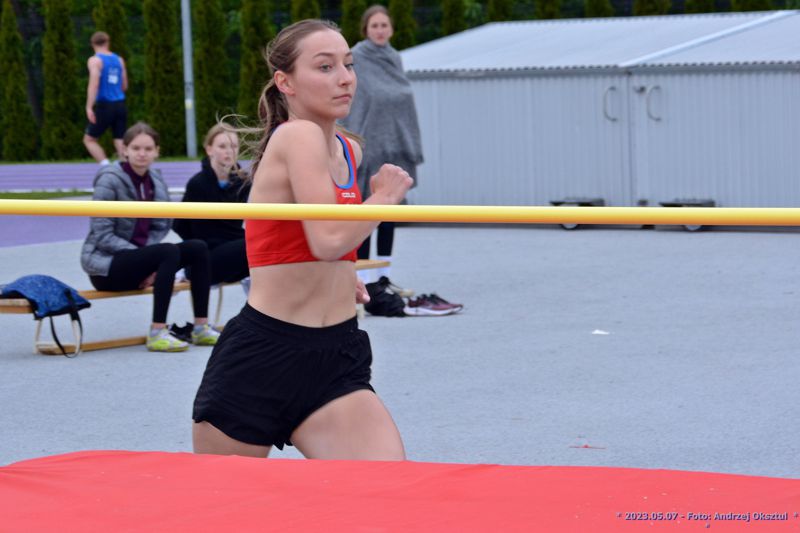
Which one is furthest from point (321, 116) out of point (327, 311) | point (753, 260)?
point (753, 260)

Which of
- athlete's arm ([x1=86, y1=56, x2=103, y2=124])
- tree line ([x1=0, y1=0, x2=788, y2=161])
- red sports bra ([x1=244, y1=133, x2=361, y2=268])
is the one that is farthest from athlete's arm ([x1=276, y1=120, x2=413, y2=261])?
tree line ([x1=0, y1=0, x2=788, y2=161])

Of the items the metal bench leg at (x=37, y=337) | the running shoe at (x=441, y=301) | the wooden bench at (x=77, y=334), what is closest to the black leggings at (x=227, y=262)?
the wooden bench at (x=77, y=334)

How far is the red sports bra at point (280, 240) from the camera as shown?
3752 millimetres

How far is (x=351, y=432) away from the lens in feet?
12.3

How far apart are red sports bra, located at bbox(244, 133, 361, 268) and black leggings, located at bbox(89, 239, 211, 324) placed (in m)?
4.51

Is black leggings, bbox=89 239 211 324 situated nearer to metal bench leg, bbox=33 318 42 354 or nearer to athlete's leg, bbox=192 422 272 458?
metal bench leg, bbox=33 318 42 354

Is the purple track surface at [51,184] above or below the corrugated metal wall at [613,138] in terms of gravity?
below

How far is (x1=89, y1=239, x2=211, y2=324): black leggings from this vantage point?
27.1ft

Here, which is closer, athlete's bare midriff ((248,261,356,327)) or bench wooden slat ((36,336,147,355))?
athlete's bare midriff ((248,261,356,327))

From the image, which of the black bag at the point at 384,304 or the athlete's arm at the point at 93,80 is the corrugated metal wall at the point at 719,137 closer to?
the black bag at the point at 384,304

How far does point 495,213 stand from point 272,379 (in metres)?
0.78

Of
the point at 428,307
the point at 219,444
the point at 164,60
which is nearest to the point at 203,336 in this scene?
the point at 428,307

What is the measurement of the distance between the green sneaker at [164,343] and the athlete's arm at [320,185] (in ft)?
15.1

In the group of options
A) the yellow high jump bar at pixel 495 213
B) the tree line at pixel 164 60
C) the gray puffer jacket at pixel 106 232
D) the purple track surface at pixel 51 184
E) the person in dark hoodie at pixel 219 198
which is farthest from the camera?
the tree line at pixel 164 60
